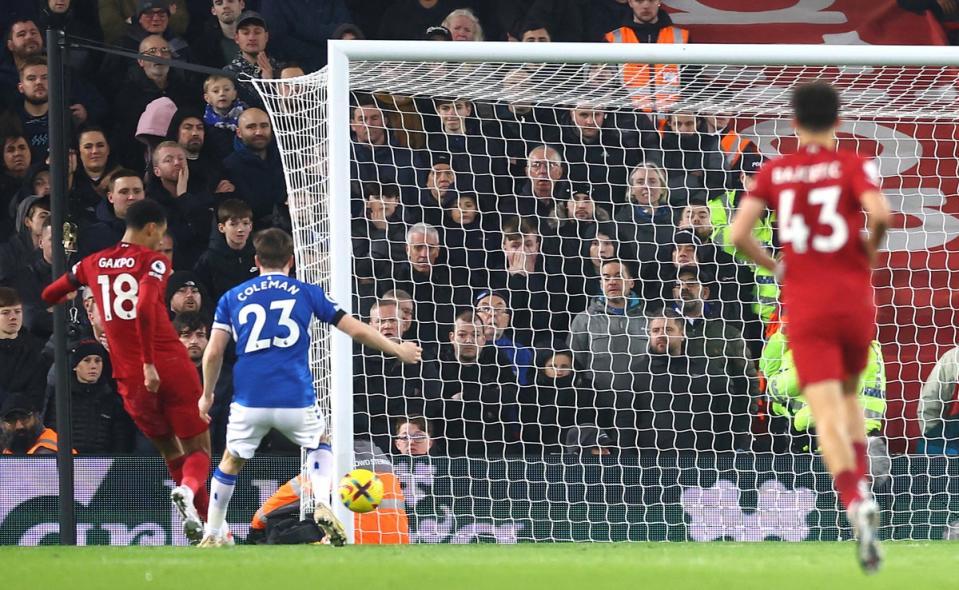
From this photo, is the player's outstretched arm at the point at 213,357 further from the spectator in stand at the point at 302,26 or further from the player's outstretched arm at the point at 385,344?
the spectator in stand at the point at 302,26

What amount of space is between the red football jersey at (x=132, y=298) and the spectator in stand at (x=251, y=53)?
3193 millimetres

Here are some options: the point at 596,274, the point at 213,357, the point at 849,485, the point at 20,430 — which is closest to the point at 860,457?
the point at 849,485

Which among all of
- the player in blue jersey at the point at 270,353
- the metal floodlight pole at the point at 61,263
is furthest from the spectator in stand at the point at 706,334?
the metal floodlight pole at the point at 61,263

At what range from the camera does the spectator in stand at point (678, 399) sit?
9812mm

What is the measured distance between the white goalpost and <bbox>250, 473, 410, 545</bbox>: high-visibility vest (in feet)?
0.59

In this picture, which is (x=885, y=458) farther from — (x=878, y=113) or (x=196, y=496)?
(x=196, y=496)

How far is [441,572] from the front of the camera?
19.7 ft

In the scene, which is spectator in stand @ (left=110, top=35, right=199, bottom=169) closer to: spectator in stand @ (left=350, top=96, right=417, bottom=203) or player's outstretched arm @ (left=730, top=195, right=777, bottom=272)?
spectator in stand @ (left=350, top=96, right=417, bottom=203)

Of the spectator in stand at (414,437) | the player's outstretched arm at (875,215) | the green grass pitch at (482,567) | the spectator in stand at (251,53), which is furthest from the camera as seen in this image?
the spectator in stand at (251,53)

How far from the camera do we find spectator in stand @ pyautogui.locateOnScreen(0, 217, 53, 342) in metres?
10.3

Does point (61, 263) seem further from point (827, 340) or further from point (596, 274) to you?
A: point (827, 340)

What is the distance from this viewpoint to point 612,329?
32.2ft

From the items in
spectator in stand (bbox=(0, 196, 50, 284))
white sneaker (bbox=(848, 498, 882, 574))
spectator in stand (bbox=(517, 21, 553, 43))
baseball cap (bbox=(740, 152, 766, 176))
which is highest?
spectator in stand (bbox=(517, 21, 553, 43))

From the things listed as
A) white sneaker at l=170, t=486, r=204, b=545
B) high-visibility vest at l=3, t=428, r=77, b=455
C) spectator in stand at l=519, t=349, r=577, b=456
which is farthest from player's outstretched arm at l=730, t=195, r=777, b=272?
high-visibility vest at l=3, t=428, r=77, b=455
